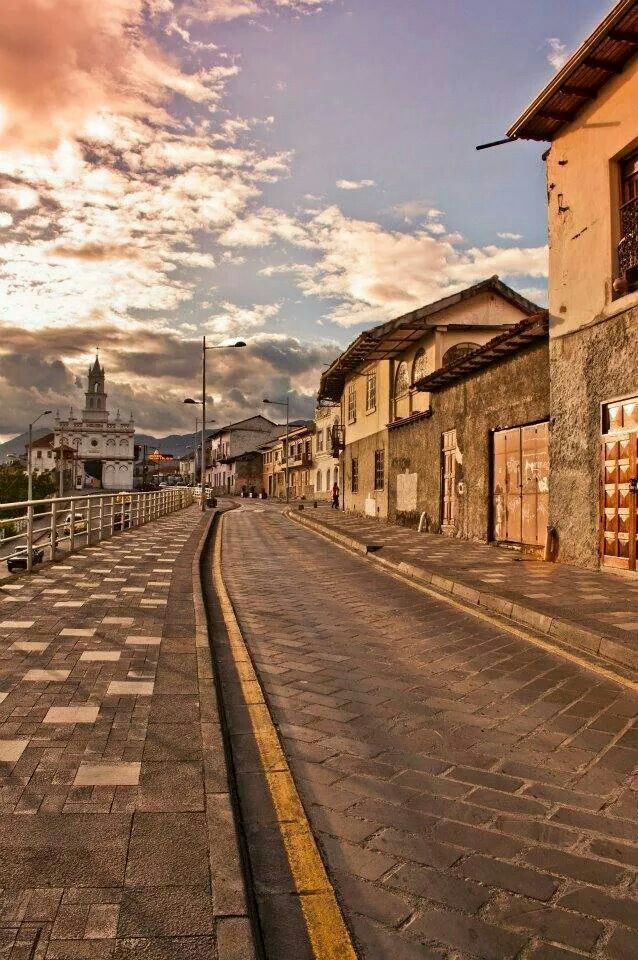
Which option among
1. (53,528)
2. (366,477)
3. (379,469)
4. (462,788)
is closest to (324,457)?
(366,477)

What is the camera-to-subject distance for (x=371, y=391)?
28.9 metres

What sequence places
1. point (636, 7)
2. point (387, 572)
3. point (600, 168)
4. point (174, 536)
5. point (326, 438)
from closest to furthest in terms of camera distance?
1. point (636, 7)
2. point (600, 168)
3. point (387, 572)
4. point (174, 536)
5. point (326, 438)

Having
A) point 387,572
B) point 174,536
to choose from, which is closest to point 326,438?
point 174,536

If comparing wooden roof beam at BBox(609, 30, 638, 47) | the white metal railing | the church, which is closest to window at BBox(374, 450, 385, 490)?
the white metal railing

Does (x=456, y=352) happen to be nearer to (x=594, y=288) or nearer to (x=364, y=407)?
(x=364, y=407)

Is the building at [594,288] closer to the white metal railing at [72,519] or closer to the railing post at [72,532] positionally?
the white metal railing at [72,519]

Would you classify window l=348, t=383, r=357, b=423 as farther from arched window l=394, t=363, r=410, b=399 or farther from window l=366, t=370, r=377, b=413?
arched window l=394, t=363, r=410, b=399

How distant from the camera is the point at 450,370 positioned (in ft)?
57.3

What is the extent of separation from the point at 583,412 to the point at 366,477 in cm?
1781

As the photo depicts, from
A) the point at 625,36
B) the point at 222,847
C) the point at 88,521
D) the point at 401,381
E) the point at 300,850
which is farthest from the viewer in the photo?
the point at 401,381

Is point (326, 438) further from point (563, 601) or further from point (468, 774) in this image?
point (468, 774)

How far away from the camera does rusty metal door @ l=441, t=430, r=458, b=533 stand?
1877 cm

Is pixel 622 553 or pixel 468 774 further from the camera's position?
pixel 622 553

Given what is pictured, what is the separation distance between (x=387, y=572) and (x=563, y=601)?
4498 mm
